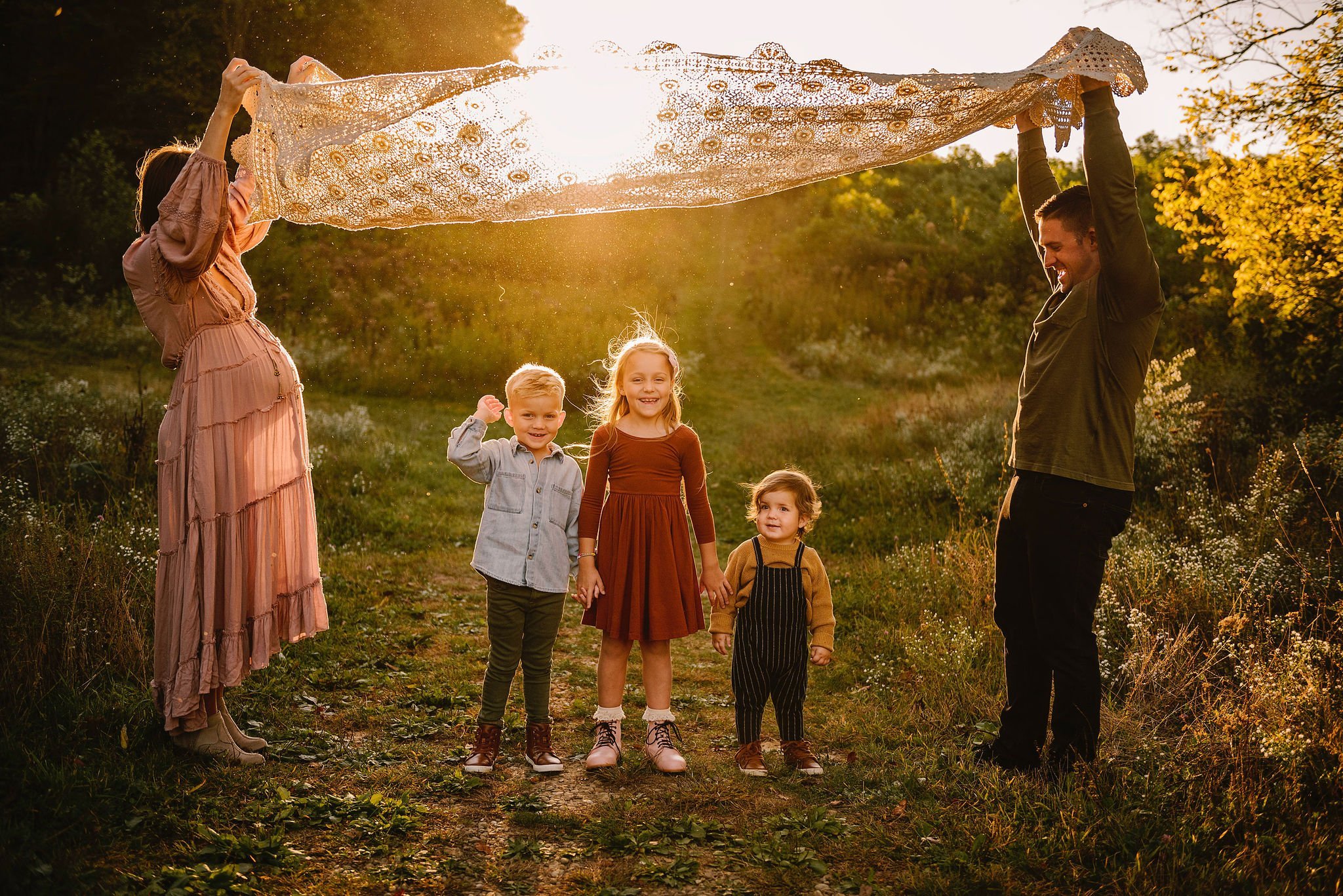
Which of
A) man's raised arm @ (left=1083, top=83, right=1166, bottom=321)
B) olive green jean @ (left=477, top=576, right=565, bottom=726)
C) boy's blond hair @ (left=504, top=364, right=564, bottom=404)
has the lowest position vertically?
olive green jean @ (left=477, top=576, right=565, bottom=726)

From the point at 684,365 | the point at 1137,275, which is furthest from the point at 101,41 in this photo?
the point at 1137,275

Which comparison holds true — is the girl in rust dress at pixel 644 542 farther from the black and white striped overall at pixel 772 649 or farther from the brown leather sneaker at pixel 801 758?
the brown leather sneaker at pixel 801 758

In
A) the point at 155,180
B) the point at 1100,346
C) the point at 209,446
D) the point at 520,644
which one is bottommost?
the point at 520,644

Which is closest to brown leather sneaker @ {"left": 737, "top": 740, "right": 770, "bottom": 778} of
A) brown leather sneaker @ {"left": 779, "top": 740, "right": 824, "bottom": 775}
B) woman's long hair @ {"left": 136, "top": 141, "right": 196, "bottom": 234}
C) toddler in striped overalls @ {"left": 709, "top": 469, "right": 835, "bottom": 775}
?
toddler in striped overalls @ {"left": 709, "top": 469, "right": 835, "bottom": 775}

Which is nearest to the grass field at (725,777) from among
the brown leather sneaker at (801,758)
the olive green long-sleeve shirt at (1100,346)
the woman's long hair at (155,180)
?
the brown leather sneaker at (801,758)

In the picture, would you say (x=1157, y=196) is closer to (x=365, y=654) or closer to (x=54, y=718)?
(x=365, y=654)

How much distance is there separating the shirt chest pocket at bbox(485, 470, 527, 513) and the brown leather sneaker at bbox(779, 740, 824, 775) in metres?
1.71

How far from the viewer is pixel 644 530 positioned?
434 centimetres

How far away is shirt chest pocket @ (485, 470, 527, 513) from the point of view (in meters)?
4.30

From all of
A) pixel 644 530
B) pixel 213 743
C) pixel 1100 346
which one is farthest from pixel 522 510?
pixel 1100 346

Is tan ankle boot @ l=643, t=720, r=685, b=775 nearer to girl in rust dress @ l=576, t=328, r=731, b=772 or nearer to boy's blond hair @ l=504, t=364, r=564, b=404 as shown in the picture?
girl in rust dress @ l=576, t=328, r=731, b=772

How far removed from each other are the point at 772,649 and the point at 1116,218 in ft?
7.69

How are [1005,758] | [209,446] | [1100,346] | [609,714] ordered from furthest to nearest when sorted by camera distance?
[609,714] < [1005,758] < [209,446] < [1100,346]

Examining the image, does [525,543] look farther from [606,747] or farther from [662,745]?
[662,745]
